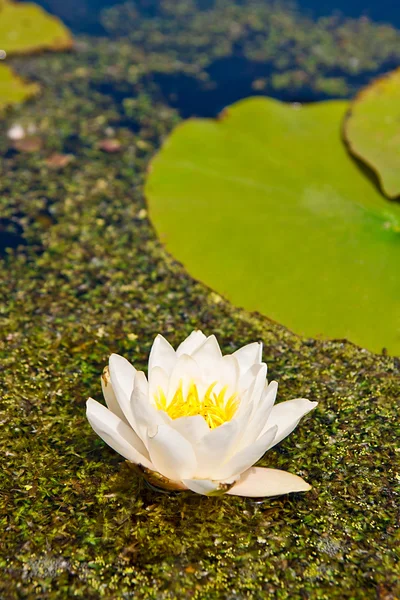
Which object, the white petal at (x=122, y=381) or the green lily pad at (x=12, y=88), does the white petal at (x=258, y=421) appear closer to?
the white petal at (x=122, y=381)

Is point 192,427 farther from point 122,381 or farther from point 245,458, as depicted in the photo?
point 122,381

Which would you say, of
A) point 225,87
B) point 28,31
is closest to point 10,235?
point 225,87

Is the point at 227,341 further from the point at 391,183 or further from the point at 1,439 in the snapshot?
the point at 391,183

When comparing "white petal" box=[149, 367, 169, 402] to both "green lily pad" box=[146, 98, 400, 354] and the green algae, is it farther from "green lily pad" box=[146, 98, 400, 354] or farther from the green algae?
the green algae

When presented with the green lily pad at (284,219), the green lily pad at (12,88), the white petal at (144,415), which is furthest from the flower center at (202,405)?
the green lily pad at (12,88)

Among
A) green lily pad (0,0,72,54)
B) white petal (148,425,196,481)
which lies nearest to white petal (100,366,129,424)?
white petal (148,425,196,481)
